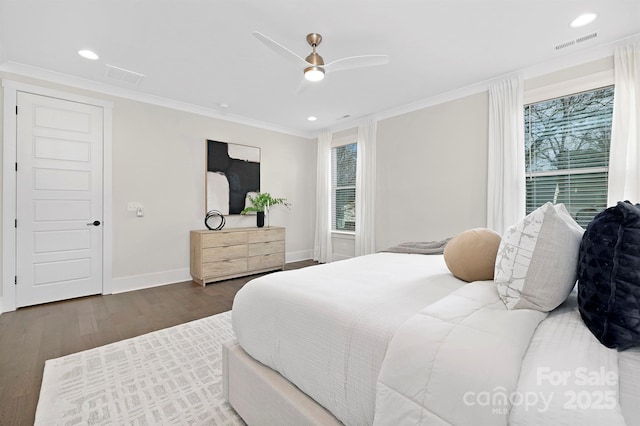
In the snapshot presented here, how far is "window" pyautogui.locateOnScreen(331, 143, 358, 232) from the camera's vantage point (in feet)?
17.1

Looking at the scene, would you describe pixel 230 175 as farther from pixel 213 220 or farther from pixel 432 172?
pixel 432 172

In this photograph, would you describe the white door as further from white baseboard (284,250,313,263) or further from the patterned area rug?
white baseboard (284,250,313,263)

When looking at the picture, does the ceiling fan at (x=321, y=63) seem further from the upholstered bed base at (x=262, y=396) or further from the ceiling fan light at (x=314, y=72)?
the upholstered bed base at (x=262, y=396)

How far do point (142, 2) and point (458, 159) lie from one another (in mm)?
3677

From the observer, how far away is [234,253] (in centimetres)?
417

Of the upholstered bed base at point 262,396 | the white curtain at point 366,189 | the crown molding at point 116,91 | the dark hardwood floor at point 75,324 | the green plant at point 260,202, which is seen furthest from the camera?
the green plant at point 260,202

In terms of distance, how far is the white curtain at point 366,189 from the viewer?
4617 mm

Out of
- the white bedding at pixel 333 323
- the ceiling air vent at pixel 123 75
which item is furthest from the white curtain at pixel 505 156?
the ceiling air vent at pixel 123 75

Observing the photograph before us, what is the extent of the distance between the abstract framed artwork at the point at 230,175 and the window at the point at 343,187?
152 cm

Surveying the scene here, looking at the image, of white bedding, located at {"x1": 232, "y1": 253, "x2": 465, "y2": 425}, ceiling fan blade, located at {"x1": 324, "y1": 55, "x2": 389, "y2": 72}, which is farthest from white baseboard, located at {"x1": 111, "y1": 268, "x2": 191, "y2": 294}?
ceiling fan blade, located at {"x1": 324, "y1": 55, "x2": 389, "y2": 72}

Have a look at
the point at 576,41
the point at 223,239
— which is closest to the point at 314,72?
the point at 576,41

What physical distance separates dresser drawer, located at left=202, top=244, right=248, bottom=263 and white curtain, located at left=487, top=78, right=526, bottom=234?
11.2 feet

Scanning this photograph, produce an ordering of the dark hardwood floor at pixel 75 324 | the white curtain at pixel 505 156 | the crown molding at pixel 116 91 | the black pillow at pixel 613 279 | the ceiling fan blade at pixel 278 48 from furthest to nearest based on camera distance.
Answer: the white curtain at pixel 505 156
the crown molding at pixel 116 91
the ceiling fan blade at pixel 278 48
the dark hardwood floor at pixel 75 324
the black pillow at pixel 613 279

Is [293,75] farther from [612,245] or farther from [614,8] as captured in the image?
[612,245]
